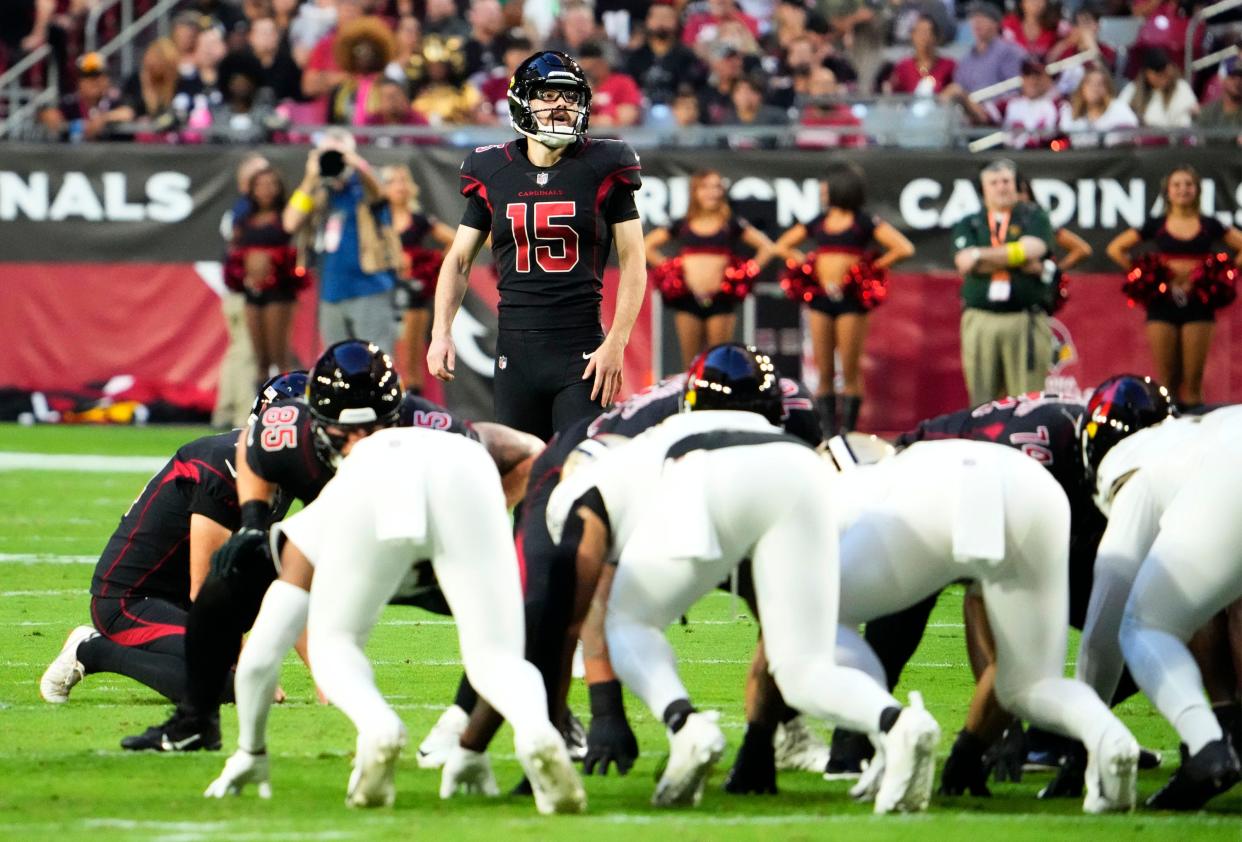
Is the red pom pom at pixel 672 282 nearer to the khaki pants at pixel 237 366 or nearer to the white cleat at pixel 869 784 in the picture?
the khaki pants at pixel 237 366

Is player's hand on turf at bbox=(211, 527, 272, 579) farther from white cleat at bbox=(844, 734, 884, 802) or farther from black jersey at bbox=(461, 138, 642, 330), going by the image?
→ black jersey at bbox=(461, 138, 642, 330)

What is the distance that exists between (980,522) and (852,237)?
9.74 metres

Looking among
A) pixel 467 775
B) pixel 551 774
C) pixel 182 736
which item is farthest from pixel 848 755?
pixel 182 736

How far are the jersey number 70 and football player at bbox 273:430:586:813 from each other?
2516 mm

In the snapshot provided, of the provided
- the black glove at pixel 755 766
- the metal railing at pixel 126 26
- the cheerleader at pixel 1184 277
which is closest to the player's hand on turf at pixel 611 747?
the black glove at pixel 755 766

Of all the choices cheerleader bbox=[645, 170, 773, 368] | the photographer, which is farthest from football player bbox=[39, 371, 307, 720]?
cheerleader bbox=[645, 170, 773, 368]

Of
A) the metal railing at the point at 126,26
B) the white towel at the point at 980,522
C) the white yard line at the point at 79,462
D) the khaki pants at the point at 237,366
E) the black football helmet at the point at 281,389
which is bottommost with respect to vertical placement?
the white yard line at the point at 79,462

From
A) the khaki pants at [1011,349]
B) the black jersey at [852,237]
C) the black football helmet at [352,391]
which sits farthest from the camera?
the black jersey at [852,237]

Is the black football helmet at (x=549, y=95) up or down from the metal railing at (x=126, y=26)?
down

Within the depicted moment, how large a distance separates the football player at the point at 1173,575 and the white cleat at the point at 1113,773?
172mm

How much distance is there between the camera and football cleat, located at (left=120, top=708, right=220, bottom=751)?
5984mm

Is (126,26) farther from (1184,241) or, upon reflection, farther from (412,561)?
(412,561)

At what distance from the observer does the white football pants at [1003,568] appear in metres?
5.22

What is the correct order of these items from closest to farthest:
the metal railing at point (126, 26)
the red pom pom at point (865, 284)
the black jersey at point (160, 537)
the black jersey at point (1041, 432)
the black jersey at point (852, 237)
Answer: the black jersey at point (1041, 432)
the black jersey at point (160, 537)
the red pom pom at point (865, 284)
the black jersey at point (852, 237)
the metal railing at point (126, 26)
